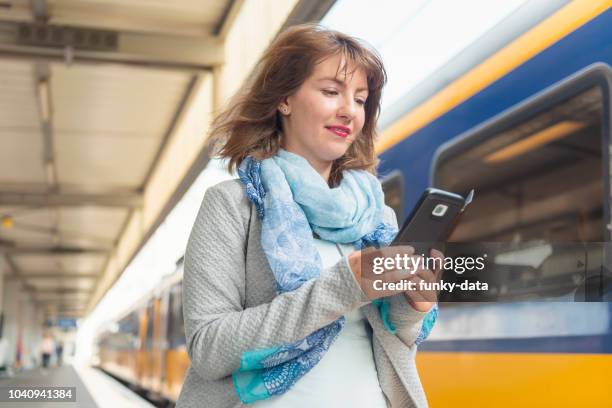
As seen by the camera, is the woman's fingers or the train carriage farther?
the train carriage

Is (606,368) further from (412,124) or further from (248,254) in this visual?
(412,124)

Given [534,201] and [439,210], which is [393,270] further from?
[534,201]

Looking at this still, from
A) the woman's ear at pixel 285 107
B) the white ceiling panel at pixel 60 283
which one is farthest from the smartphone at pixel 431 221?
the white ceiling panel at pixel 60 283

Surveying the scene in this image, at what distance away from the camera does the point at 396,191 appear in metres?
4.45

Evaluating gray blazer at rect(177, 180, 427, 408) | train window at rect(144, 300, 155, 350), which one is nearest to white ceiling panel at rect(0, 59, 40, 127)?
train window at rect(144, 300, 155, 350)

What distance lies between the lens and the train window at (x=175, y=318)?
1179 centimetres

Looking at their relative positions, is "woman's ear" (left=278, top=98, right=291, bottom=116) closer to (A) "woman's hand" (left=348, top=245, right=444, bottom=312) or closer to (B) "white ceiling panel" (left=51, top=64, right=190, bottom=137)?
(A) "woman's hand" (left=348, top=245, right=444, bottom=312)

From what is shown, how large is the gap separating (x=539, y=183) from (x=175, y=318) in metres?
9.34

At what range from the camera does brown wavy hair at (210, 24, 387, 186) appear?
1630mm

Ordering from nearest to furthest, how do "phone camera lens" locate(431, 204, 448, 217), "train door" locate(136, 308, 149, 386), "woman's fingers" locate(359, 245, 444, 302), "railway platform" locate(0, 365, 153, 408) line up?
"woman's fingers" locate(359, 245, 444, 302)
"phone camera lens" locate(431, 204, 448, 217)
"railway platform" locate(0, 365, 153, 408)
"train door" locate(136, 308, 149, 386)

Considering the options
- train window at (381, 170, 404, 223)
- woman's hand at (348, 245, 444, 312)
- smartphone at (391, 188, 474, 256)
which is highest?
train window at (381, 170, 404, 223)

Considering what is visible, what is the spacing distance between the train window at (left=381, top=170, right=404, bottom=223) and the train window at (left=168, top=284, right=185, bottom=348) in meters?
7.40

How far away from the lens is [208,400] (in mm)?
1482

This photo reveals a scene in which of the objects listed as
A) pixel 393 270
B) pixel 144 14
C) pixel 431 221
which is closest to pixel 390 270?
pixel 393 270
